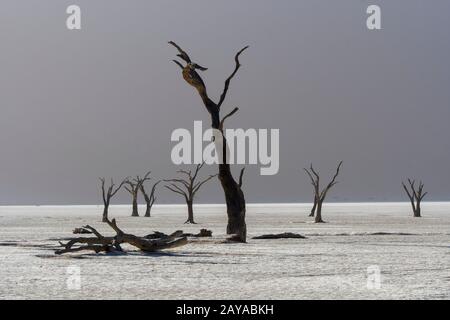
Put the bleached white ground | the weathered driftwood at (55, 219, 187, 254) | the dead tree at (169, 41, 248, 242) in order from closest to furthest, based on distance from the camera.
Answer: the bleached white ground
the weathered driftwood at (55, 219, 187, 254)
the dead tree at (169, 41, 248, 242)

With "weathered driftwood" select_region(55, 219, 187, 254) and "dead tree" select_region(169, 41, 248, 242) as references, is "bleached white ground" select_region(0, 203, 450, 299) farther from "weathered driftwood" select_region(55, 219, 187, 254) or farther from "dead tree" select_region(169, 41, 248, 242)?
"dead tree" select_region(169, 41, 248, 242)

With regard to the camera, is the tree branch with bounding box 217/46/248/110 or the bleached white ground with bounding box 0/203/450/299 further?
the tree branch with bounding box 217/46/248/110

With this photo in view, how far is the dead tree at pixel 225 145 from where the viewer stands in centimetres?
2180

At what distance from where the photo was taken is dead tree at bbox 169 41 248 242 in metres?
21.8

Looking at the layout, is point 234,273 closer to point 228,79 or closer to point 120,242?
point 120,242

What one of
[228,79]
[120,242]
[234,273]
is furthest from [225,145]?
[234,273]

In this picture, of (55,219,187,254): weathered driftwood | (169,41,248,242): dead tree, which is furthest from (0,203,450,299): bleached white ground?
(169,41,248,242): dead tree

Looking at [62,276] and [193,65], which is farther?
[193,65]

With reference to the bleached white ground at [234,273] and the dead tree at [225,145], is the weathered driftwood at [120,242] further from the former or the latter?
the dead tree at [225,145]
